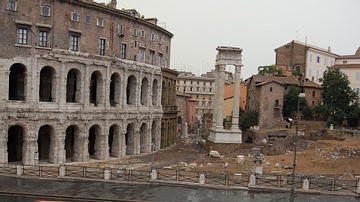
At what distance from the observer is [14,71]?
113 ft

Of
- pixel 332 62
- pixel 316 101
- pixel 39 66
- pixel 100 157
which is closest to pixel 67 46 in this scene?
pixel 39 66

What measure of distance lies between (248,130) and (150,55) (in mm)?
20186

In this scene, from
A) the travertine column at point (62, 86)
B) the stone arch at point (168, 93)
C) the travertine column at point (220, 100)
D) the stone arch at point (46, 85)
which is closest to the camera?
the travertine column at point (62, 86)

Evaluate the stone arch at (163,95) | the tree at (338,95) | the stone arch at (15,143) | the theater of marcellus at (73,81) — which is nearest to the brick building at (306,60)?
the tree at (338,95)

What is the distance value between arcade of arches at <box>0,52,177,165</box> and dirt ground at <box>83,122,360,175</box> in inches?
113

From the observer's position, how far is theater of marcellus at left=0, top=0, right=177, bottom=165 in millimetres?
31953

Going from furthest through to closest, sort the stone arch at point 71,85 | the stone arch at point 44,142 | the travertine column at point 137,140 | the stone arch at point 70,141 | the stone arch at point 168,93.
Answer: the stone arch at point 168,93
the travertine column at point 137,140
the stone arch at point 70,141
the stone arch at point 71,85
the stone arch at point 44,142

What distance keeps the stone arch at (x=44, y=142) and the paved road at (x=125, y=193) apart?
10.9m

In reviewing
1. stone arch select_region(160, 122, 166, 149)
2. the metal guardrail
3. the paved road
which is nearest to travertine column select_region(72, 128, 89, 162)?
the metal guardrail

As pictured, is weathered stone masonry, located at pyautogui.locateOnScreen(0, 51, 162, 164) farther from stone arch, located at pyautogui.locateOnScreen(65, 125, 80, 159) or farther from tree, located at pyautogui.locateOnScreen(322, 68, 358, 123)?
tree, located at pyautogui.locateOnScreen(322, 68, 358, 123)

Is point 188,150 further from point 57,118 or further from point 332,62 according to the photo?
point 332,62

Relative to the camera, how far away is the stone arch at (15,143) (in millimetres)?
34319

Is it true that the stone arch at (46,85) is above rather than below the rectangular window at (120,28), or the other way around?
below

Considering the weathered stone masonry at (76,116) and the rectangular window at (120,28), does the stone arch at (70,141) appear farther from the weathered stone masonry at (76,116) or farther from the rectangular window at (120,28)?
the rectangular window at (120,28)
